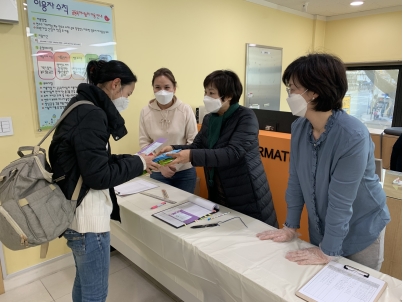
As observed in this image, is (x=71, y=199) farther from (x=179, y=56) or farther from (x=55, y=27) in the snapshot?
(x=179, y=56)

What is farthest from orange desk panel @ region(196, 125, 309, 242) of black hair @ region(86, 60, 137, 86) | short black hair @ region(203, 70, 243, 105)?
black hair @ region(86, 60, 137, 86)

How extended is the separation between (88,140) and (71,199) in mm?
259

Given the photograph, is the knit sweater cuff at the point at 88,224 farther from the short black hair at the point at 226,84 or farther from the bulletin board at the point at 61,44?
the bulletin board at the point at 61,44

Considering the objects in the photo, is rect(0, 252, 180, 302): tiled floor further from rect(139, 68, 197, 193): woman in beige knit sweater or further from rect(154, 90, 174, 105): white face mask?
rect(154, 90, 174, 105): white face mask

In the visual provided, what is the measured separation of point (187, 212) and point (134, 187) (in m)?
0.59

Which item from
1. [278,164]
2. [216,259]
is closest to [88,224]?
[216,259]

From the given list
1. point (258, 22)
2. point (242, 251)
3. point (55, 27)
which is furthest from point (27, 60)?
point (258, 22)

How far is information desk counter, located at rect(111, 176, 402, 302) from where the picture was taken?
1.07 m

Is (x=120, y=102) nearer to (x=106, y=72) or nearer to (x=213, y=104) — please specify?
(x=106, y=72)

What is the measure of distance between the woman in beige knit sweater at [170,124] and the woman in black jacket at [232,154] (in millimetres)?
531

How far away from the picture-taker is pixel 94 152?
3.54 feet

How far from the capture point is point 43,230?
3.55 feet

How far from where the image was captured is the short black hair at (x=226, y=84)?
5.45ft

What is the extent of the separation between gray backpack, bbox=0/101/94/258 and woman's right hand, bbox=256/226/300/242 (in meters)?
0.83
